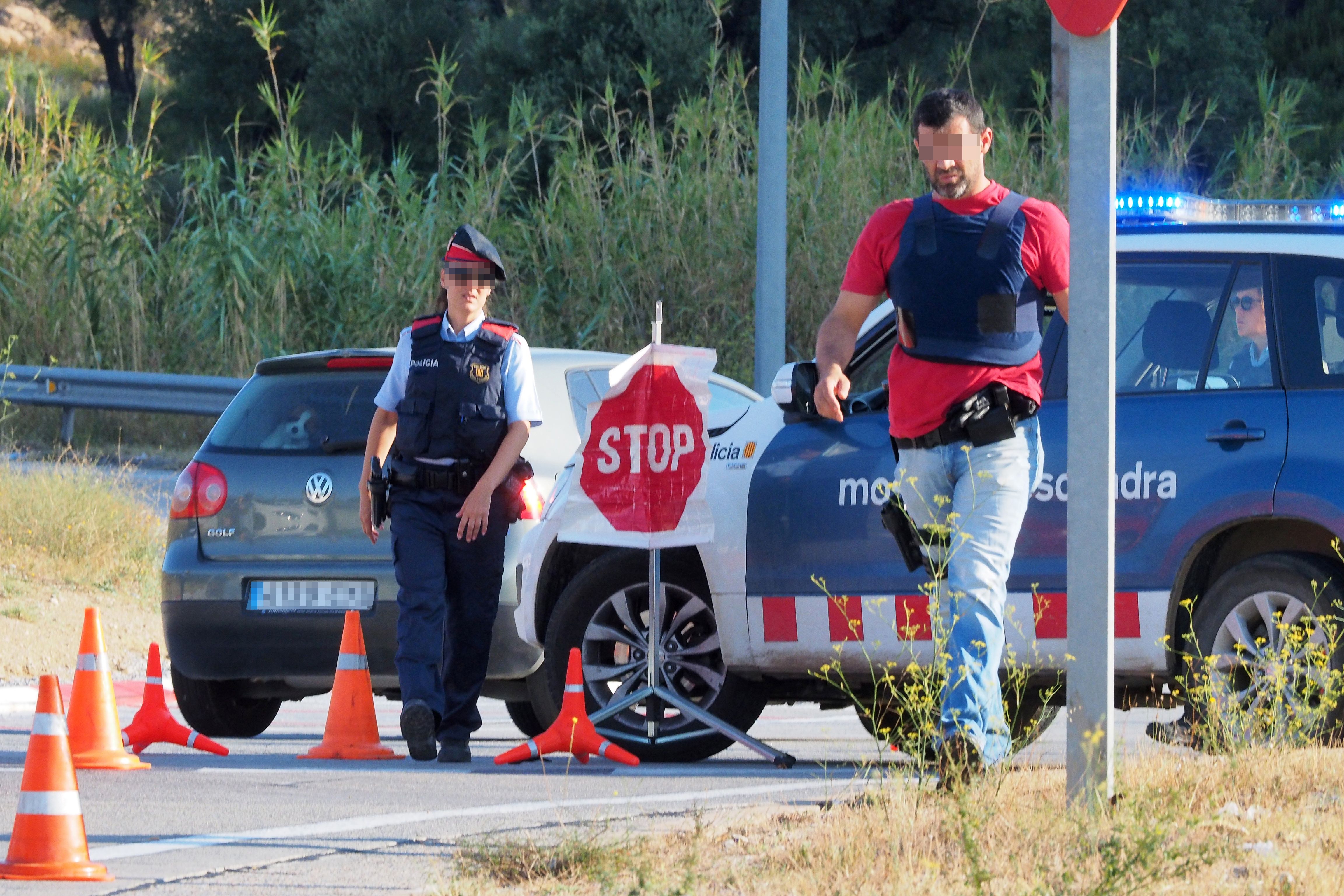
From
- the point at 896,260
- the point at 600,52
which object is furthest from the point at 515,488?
the point at 600,52

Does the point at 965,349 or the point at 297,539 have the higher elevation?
the point at 965,349

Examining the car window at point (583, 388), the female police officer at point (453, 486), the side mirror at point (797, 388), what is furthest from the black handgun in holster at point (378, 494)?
the side mirror at point (797, 388)

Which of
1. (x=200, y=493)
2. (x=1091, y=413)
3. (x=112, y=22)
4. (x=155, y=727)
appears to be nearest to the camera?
(x=1091, y=413)

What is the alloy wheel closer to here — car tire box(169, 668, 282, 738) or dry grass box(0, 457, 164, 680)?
car tire box(169, 668, 282, 738)

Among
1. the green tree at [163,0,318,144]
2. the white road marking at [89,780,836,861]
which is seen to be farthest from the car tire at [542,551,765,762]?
the green tree at [163,0,318,144]

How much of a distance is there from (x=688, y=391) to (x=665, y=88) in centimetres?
2183

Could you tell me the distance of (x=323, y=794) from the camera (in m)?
6.52

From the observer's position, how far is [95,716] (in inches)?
284

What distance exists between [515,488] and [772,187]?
6.60 m

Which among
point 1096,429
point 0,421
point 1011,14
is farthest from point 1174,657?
point 1011,14

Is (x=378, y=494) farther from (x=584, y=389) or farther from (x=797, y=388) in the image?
(x=797, y=388)

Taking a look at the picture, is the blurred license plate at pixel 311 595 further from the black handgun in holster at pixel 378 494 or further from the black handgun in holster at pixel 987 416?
the black handgun in holster at pixel 987 416

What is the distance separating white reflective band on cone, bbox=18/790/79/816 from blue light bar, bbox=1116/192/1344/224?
3927 mm

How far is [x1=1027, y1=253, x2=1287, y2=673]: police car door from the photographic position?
645 centimetres
